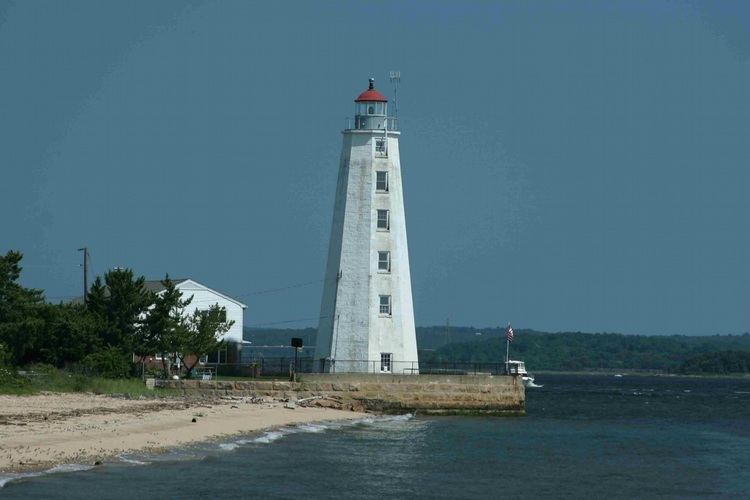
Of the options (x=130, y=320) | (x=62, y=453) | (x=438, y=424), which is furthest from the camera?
(x=130, y=320)

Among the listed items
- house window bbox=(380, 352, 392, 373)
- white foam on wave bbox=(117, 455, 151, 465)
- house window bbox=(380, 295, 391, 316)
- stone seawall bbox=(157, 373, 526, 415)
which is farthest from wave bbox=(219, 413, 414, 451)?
white foam on wave bbox=(117, 455, 151, 465)

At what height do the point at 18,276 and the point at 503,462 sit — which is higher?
the point at 18,276

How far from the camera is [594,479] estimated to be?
1417 inches

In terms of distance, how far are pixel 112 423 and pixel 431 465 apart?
828cm

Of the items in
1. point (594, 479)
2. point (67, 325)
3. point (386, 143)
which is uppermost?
point (386, 143)

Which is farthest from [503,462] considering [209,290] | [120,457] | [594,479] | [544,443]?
[209,290]

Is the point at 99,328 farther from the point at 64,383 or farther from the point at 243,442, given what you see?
the point at 243,442

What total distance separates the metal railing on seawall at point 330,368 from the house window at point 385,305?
187cm

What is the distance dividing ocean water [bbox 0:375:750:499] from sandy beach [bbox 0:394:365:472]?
81cm

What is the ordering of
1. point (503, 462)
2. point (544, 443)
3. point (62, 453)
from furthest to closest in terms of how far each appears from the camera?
1. point (544, 443)
2. point (503, 462)
3. point (62, 453)

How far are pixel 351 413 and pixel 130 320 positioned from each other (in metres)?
9.34

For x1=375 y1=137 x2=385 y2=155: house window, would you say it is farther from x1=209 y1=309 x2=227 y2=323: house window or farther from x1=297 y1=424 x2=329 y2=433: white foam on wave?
x1=297 y1=424 x2=329 y2=433: white foam on wave

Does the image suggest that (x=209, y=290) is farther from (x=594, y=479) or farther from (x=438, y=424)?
(x=594, y=479)

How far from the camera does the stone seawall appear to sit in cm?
5425
